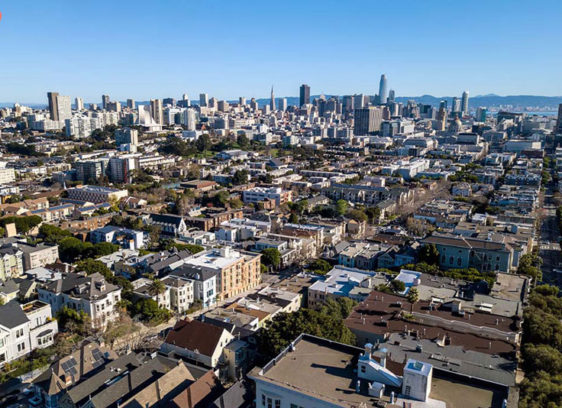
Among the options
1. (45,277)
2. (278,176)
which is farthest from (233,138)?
(45,277)

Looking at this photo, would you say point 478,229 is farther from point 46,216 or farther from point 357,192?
point 46,216

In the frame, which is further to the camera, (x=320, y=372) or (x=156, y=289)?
(x=156, y=289)

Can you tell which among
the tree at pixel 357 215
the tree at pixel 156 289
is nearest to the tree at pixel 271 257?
the tree at pixel 156 289

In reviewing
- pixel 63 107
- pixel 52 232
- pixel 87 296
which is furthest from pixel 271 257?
pixel 63 107

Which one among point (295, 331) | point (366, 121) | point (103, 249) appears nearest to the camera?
point (295, 331)

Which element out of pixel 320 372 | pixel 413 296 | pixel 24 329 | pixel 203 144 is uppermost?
pixel 203 144

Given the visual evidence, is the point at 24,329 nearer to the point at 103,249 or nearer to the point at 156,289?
the point at 156,289

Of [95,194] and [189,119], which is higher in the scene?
[189,119]

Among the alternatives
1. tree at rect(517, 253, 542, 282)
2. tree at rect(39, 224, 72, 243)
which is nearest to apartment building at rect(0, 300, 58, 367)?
tree at rect(39, 224, 72, 243)
